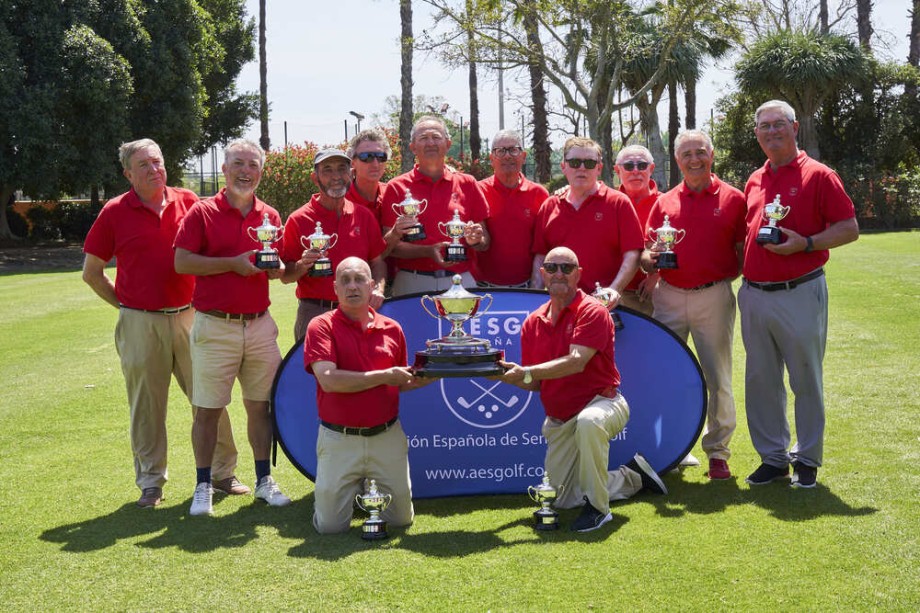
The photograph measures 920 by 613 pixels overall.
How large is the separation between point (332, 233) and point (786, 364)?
9.91 ft

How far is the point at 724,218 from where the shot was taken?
6496 mm

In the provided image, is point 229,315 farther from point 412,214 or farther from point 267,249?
point 412,214

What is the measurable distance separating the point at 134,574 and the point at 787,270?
4.16m

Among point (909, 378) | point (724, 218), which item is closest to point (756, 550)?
point (724, 218)

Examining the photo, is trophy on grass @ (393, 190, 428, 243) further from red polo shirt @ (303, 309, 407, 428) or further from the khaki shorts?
the khaki shorts

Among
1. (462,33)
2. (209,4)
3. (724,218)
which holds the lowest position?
(724,218)

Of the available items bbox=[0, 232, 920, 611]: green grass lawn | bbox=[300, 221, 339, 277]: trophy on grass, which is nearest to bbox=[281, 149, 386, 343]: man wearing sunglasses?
bbox=[300, 221, 339, 277]: trophy on grass

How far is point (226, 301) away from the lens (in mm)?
6105

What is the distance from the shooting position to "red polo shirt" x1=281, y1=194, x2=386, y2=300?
6246 millimetres

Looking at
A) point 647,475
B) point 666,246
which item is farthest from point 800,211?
point 647,475

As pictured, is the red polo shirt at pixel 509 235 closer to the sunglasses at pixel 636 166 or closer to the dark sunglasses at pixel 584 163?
the dark sunglasses at pixel 584 163

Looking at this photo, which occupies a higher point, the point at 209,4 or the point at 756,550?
the point at 209,4

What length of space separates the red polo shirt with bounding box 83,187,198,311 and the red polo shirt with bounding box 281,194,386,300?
77cm

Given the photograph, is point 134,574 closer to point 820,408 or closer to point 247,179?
point 247,179
